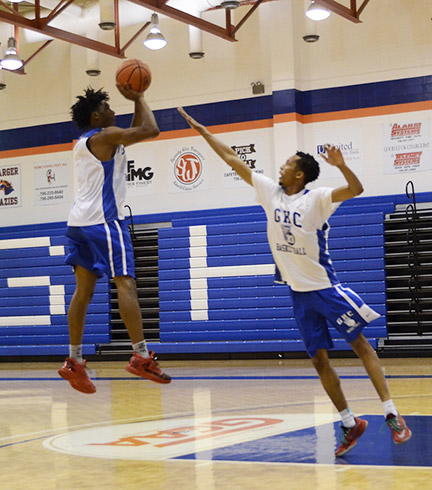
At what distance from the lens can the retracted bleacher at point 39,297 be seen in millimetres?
15797

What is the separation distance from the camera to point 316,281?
576 centimetres

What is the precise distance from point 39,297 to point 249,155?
4867mm

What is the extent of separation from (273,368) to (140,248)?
3.88m

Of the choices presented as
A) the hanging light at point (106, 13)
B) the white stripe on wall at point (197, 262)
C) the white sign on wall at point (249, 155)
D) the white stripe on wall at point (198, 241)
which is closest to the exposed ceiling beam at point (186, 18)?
the hanging light at point (106, 13)

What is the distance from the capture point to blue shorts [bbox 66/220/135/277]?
5.64m

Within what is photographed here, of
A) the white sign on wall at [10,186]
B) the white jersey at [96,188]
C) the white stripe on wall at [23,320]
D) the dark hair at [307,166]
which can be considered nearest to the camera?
the white jersey at [96,188]

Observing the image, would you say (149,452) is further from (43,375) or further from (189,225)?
(189,225)

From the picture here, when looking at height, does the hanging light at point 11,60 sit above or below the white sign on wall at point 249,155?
above

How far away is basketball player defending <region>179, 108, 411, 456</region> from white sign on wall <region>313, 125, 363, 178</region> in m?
8.60

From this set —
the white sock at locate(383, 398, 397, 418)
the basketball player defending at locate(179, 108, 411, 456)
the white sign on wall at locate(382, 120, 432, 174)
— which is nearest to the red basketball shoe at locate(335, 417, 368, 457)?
the basketball player defending at locate(179, 108, 411, 456)

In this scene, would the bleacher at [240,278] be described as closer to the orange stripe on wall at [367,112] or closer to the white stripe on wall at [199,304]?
the white stripe on wall at [199,304]

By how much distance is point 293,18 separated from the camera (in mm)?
14625

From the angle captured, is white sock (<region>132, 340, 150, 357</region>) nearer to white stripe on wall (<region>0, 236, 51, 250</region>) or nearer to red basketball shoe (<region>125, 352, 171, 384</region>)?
red basketball shoe (<region>125, 352, 171, 384</region>)

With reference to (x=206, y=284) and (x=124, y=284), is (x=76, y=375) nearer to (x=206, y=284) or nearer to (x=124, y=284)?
(x=124, y=284)
